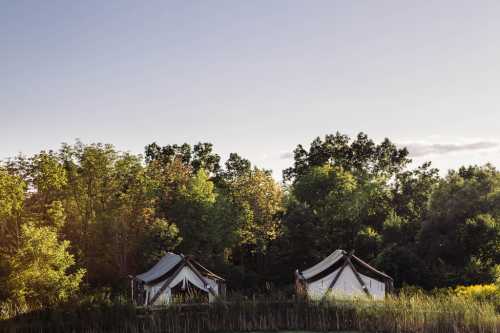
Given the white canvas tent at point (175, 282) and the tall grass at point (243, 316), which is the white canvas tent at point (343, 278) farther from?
the tall grass at point (243, 316)

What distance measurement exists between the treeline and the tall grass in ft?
17.0

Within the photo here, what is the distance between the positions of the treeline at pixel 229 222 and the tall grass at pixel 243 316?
204 inches

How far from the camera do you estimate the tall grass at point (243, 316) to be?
19672 millimetres

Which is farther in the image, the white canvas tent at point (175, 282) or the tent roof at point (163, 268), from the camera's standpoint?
the tent roof at point (163, 268)

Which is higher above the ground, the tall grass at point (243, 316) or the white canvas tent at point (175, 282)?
the white canvas tent at point (175, 282)

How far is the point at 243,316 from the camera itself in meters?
20.7

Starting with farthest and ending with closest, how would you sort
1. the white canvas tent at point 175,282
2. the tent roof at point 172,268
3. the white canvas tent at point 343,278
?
the tent roof at point 172,268
the white canvas tent at point 175,282
the white canvas tent at point 343,278

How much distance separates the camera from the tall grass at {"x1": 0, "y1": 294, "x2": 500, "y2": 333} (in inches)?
774

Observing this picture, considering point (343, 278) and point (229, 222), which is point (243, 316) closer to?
point (343, 278)

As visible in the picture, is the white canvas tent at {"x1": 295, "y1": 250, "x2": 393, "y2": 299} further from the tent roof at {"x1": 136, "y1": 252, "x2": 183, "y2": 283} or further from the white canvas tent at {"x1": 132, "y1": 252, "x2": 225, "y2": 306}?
the tent roof at {"x1": 136, "y1": 252, "x2": 183, "y2": 283}

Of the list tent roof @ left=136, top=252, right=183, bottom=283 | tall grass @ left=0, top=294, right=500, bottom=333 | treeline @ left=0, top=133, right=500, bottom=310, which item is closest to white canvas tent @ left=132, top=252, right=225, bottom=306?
tent roof @ left=136, top=252, right=183, bottom=283

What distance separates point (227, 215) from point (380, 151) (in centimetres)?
1774

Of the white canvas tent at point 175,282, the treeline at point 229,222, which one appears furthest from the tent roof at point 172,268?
the treeline at point 229,222

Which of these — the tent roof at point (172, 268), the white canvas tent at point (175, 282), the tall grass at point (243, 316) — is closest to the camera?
the tall grass at point (243, 316)
